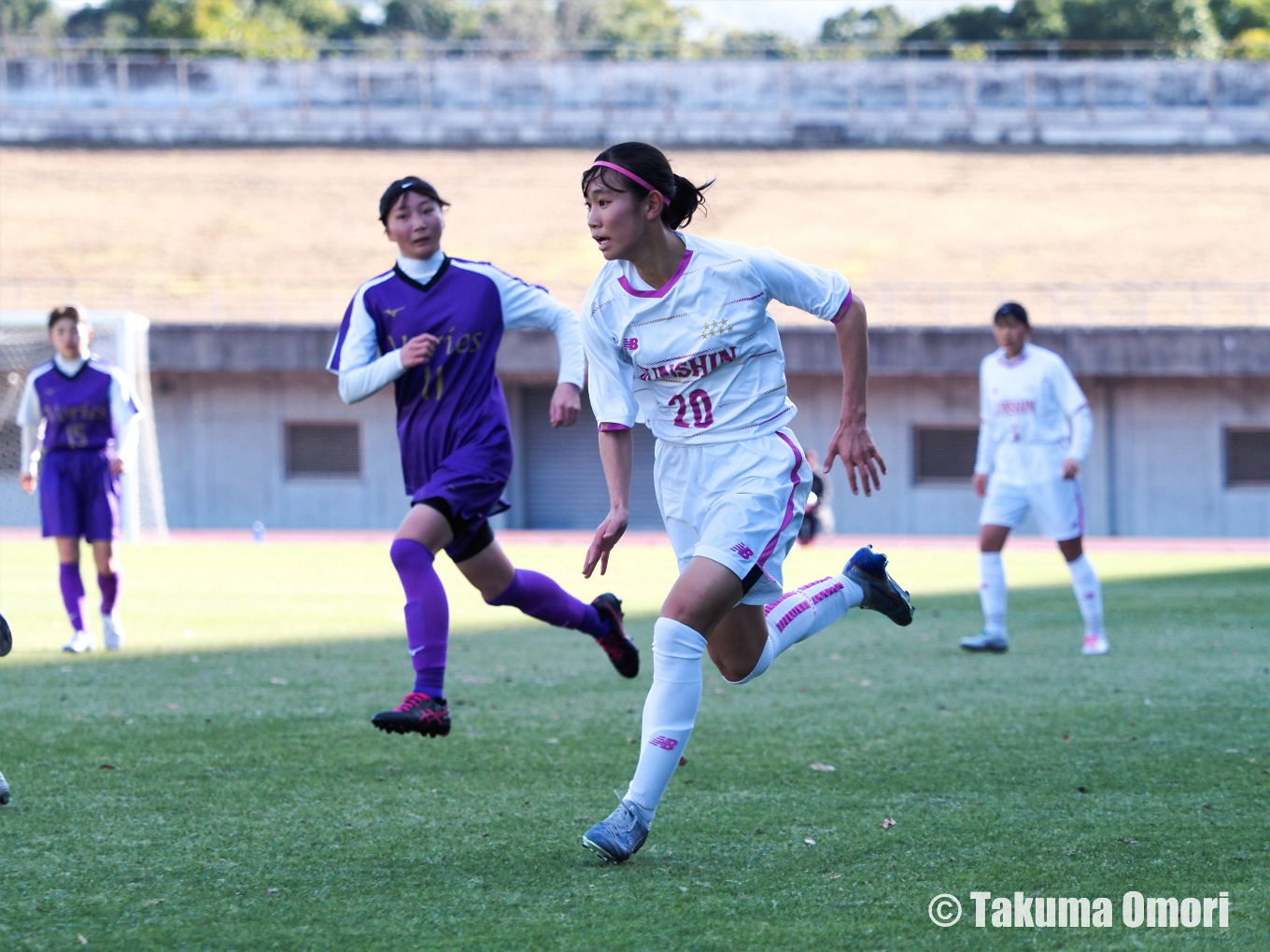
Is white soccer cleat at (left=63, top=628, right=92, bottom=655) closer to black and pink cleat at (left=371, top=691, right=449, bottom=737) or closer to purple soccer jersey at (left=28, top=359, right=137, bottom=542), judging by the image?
purple soccer jersey at (left=28, top=359, right=137, bottom=542)

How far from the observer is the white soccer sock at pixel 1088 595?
967 centimetres

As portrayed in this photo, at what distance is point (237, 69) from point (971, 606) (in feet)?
122

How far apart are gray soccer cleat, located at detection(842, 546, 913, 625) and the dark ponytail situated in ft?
5.20

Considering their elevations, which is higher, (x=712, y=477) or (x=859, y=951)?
(x=712, y=477)

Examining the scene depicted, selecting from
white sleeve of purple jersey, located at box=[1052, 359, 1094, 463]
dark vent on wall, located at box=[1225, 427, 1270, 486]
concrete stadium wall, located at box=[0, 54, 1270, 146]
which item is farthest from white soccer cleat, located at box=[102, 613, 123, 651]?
concrete stadium wall, located at box=[0, 54, 1270, 146]

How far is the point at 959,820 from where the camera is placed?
480 centimetres

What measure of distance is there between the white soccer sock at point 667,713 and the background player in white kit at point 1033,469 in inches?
225

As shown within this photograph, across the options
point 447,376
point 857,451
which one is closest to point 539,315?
point 447,376

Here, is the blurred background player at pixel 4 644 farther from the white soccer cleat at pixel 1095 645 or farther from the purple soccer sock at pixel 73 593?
the white soccer cleat at pixel 1095 645

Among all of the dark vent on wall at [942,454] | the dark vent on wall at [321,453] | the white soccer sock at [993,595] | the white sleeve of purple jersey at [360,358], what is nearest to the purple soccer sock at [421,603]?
the white sleeve of purple jersey at [360,358]

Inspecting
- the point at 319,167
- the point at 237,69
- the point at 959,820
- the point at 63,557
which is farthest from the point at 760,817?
the point at 237,69

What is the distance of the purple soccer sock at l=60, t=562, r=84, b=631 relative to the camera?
9.76 metres

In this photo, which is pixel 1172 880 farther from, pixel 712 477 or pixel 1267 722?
pixel 1267 722

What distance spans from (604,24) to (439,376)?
68.2 metres
